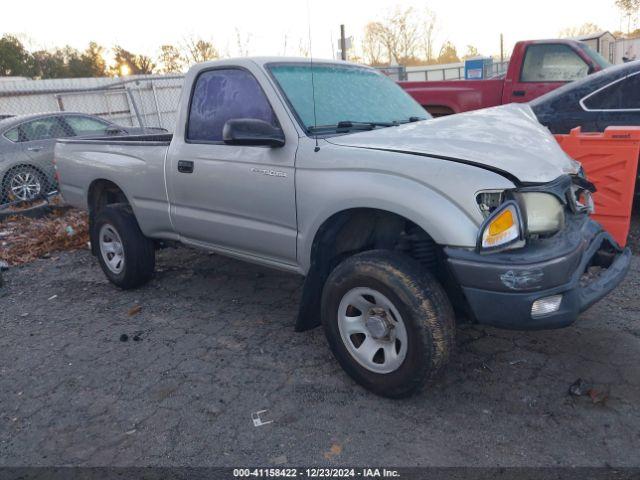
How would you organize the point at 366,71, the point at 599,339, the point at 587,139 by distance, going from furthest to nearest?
the point at 587,139 < the point at 366,71 < the point at 599,339

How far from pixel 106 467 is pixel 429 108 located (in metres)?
7.35

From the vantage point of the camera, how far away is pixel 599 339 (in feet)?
11.7

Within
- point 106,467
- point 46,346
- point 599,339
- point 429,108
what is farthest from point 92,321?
point 429,108

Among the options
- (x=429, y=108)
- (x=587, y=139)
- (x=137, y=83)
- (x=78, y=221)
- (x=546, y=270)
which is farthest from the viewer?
(x=137, y=83)

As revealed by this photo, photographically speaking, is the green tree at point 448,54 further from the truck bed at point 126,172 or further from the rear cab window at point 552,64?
the truck bed at point 126,172

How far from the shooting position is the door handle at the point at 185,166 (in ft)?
13.2

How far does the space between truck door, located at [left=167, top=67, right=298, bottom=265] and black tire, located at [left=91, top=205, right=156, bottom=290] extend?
65 centimetres

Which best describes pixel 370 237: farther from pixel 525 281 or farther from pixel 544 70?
pixel 544 70

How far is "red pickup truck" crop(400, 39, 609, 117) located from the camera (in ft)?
26.4

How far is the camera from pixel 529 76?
8.16m

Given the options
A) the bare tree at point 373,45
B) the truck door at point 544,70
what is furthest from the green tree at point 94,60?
the truck door at point 544,70

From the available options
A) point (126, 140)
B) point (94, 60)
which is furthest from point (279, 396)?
point (94, 60)

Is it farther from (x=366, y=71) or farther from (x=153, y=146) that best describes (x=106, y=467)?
(x=366, y=71)

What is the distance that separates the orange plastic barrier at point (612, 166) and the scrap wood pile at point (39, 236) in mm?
5771
